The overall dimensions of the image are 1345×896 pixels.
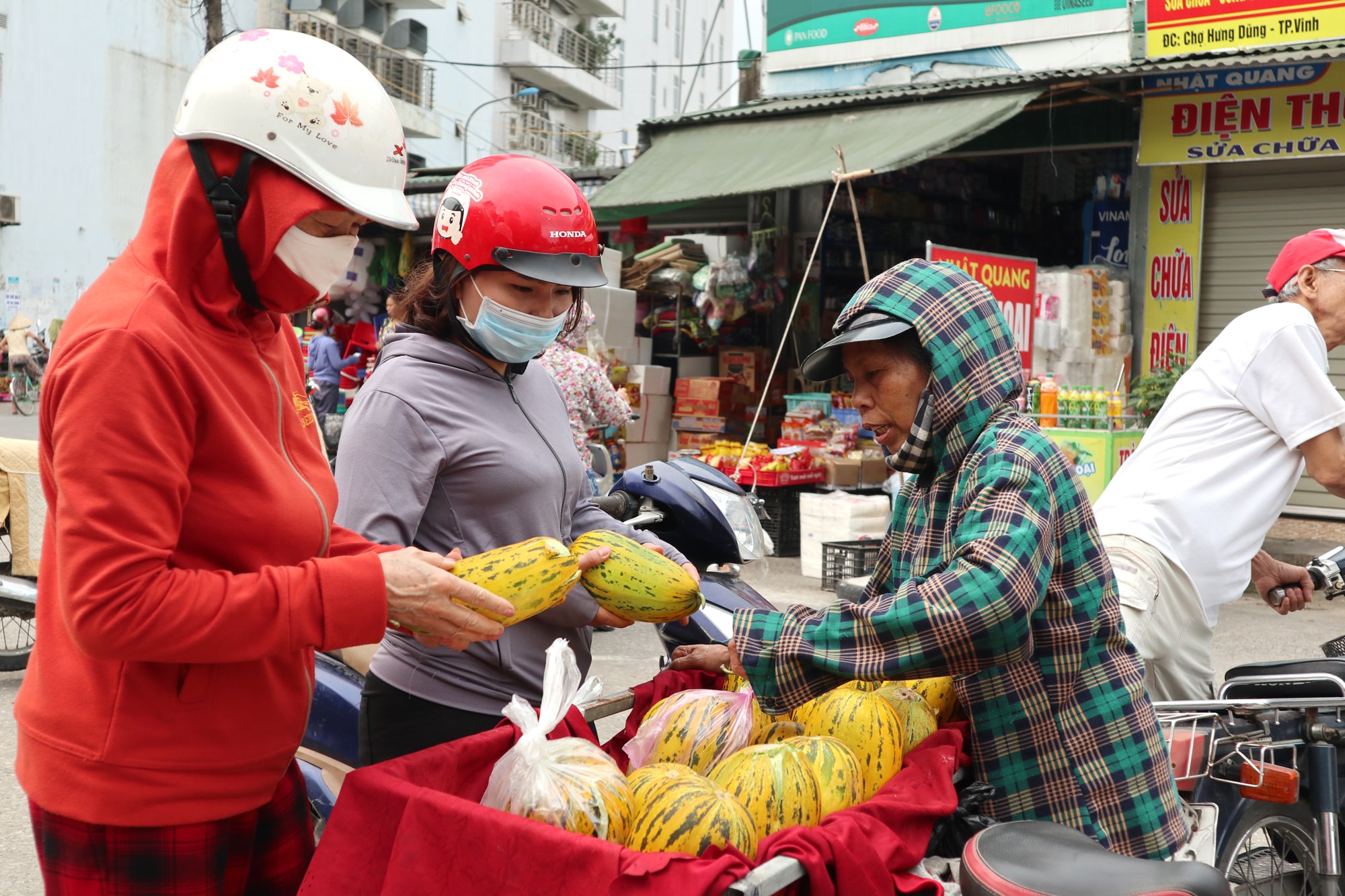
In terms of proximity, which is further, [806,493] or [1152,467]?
[806,493]

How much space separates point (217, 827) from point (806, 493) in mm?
7896

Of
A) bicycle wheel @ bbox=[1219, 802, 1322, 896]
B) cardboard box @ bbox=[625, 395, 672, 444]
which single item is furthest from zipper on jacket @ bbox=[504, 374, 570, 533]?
cardboard box @ bbox=[625, 395, 672, 444]

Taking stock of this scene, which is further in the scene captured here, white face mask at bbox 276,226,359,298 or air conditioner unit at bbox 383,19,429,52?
air conditioner unit at bbox 383,19,429,52

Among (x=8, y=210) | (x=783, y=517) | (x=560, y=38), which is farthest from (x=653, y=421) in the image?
(x=560, y=38)

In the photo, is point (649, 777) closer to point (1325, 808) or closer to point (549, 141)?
point (1325, 808)

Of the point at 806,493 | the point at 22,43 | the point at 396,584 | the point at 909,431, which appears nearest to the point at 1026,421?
the point at 909,431

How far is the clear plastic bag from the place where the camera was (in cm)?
209

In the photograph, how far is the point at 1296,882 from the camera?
3.21 metres

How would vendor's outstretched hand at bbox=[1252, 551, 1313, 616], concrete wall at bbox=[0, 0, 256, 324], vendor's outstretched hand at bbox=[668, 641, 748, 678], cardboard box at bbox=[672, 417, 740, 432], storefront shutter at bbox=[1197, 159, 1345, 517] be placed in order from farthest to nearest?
concrete wall at bbox=[0, 0, 256, 324] → cardboard box at bbox=[672, 417, 740, 432] → storefront shutter at bbox=[1197, 159, 1345, 517] → vendor's outstretched hand at bbox=[1252, 551, 1313, 616] → vendor's outstretched hand at bbox=[668, 641, 748, 678]

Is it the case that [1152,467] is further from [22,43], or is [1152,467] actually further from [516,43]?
[516,43]

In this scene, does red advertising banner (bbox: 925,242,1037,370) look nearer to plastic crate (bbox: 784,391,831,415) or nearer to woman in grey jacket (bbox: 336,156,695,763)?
plastic crate (bbox: 784,391,831,415)

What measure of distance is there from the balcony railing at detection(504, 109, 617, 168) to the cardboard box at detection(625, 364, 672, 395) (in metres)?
28.9

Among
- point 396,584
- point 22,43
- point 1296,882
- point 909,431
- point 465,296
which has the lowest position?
point 1296,882

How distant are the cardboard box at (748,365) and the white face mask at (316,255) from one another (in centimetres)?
1011
